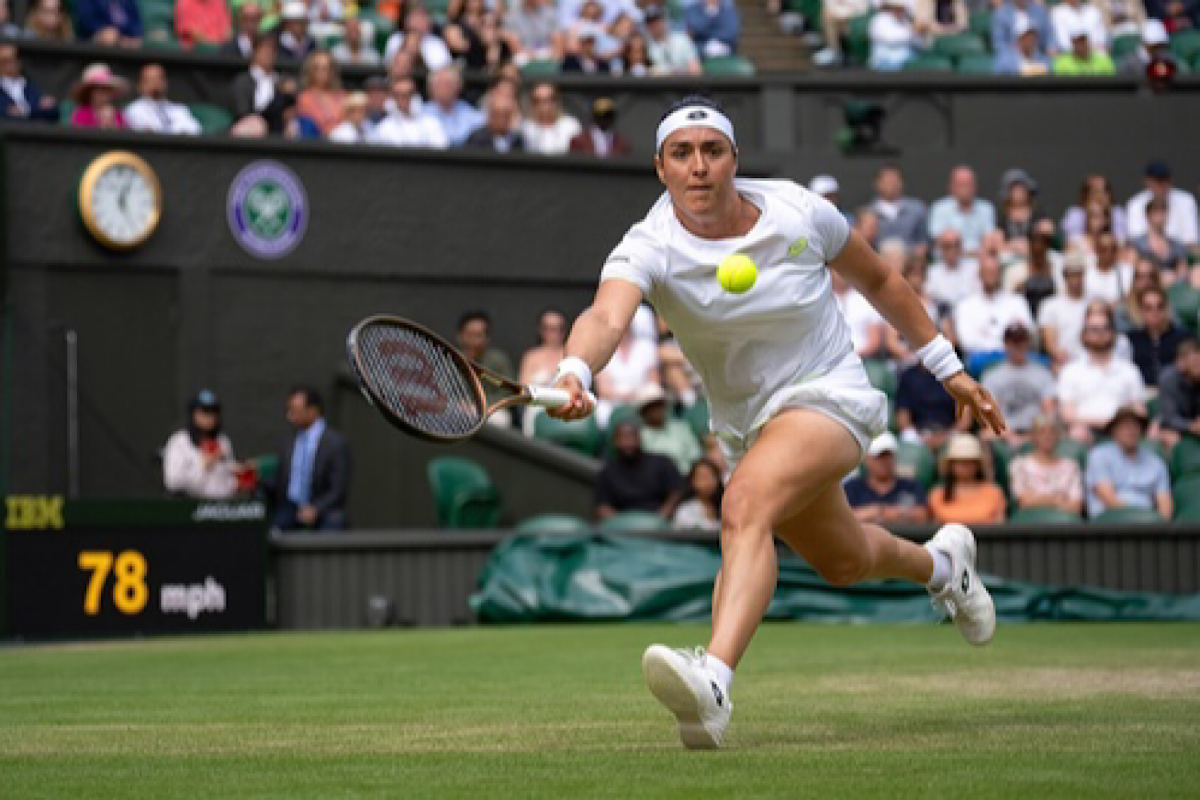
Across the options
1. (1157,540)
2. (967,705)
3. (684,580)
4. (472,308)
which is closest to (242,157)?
(472,308)

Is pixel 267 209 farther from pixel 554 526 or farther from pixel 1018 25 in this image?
pixel 1018 25

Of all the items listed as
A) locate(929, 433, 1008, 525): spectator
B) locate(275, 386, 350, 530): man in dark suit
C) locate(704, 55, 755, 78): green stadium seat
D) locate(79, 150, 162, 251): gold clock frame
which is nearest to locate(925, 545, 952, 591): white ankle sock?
locate(929, 433, 1008, 525): spectator

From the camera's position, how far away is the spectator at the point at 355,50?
772 inches

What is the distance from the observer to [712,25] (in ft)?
72.5

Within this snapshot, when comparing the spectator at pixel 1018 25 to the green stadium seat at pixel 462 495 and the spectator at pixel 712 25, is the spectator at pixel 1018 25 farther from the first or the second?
the green stadium seat at pixel 462 495

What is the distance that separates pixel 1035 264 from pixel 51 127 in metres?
7.76

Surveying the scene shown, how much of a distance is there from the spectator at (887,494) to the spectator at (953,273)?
9.60 feet

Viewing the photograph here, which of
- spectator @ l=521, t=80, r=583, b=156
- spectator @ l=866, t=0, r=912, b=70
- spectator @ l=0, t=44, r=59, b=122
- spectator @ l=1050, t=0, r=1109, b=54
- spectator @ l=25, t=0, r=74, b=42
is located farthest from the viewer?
spectator @ l=1050, t=0, r=1109, b=54

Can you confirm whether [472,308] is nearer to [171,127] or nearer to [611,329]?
[171,127]

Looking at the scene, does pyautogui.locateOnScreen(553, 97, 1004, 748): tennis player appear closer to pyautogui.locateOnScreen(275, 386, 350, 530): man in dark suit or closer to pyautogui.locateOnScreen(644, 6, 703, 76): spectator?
pyautogui.locateOnScreen(275, 386, 350, 530): man in dark suit

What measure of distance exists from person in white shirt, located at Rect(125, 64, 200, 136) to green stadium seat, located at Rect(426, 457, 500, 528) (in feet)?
11.2

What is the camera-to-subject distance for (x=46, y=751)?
640 centimetres

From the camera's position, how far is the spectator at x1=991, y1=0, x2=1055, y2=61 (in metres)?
22.2

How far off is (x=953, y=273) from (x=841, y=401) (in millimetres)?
11486
